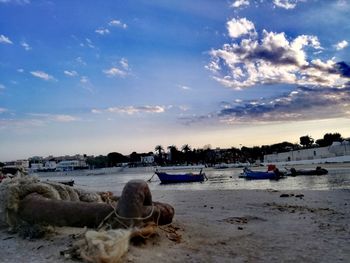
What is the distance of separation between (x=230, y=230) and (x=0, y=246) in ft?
16.5

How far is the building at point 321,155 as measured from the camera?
398ft

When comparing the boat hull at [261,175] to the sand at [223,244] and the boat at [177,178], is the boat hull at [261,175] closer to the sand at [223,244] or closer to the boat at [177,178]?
the boat at [177,178]

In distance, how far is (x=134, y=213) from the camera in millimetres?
6984

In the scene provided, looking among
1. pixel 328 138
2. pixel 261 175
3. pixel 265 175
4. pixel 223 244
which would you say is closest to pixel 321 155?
pixel 328 138

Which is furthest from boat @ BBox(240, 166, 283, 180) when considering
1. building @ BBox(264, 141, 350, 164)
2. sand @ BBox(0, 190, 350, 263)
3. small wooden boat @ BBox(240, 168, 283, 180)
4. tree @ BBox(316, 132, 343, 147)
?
tree @ BBox(316, 132, 343, 147)

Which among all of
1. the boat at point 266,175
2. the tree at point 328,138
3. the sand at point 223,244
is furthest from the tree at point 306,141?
the sand at point 223,244

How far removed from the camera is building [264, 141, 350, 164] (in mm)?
121281

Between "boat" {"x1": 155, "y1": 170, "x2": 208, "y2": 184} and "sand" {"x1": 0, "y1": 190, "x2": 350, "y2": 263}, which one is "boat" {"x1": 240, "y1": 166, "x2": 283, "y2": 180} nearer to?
"boat" {"x1": 155, "y1": 170, "x2": 208, "y2": 184}

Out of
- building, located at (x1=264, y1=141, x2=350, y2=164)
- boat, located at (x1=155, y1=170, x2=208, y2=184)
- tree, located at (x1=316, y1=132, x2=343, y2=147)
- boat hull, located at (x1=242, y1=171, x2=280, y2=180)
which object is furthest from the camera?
tree, located at (x1=316, y1=132, x2=343, y2=147)

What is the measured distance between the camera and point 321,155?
136 m

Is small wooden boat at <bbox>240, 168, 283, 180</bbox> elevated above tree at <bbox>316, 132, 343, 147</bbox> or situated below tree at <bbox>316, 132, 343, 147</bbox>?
below

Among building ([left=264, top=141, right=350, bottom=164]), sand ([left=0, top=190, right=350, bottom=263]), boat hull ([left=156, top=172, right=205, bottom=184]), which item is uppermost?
building ([left=264, top=141, right=350, bottom=164])

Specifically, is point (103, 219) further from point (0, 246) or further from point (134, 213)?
point (0, 246)

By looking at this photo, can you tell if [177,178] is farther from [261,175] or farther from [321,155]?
[321,155]
